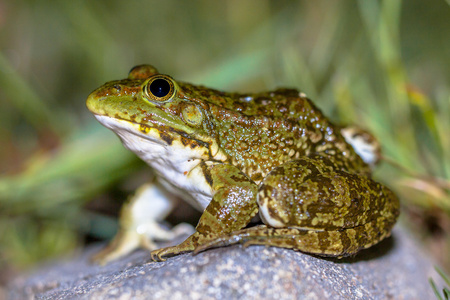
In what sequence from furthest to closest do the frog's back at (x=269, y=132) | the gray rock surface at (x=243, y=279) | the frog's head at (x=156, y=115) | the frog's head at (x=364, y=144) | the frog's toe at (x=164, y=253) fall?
the frog's head at (x=364, y=144) < the frog's back at (x=269, y=132) < the frog's head at (x=156, y=115) < the frog's toe at (x=164, y=253) < the gray rock surface at (x=243, y=279)

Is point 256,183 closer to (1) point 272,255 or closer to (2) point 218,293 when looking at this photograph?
(1) point 272,255

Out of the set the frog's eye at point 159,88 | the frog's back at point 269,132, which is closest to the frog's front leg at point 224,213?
the frog's back at point 269,132

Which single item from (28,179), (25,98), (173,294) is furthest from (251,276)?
(25,98)

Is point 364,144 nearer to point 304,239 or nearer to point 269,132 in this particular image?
point 269,132

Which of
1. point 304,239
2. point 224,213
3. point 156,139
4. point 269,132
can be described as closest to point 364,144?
point 269,132

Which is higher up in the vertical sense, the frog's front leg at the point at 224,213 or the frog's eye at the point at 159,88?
the frog's eye at the point at 159,88

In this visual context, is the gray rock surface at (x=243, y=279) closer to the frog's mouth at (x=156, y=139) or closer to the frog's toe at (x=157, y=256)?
the frog's toe at (x=157, y=256)

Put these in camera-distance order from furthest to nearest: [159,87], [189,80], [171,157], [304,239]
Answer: [189,80] → [171,157] → [159,87] → [304,239]
